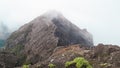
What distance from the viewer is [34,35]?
109 meters

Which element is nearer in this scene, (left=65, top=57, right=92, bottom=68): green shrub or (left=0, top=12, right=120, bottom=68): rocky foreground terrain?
(left=65, top=57, right=92, bottom=68): green shrub

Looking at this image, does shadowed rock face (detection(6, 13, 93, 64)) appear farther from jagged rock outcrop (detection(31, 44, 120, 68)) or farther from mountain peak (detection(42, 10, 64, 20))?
jagged rock outcrop (detection(31, 44, 120, 68))

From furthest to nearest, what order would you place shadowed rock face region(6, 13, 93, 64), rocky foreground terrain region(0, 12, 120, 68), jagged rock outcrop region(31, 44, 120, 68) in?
1. shadowed rock face region(6, 13, 93, 64)
2. rocky foreground terrain region(0, 12, 120, 68)
3. jagged rock outcrop region(31, 44, 120, 68)

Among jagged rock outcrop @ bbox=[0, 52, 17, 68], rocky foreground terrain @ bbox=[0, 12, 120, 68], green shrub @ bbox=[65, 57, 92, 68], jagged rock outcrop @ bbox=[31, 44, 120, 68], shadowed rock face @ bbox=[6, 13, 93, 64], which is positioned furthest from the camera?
shadowed rock face @ bbox=[6, 13, 93, 64]

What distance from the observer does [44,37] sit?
103m

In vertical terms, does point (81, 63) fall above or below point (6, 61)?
below

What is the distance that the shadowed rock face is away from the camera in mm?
97250

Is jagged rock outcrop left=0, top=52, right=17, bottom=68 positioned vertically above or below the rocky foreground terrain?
below

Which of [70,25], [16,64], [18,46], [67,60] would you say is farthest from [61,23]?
[67,60]

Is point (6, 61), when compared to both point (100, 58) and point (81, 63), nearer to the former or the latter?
point (100, 58)

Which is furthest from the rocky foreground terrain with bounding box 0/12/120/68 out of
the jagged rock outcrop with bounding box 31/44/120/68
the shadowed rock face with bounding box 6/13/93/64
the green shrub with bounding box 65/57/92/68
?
the green shrub with bounding box 65/57/92/68

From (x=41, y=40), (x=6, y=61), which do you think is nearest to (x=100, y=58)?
(x=6, y=61)

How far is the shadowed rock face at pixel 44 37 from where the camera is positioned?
9725 cm

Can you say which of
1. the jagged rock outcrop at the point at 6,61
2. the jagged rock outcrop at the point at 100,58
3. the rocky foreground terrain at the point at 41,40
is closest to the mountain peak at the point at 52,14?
the rocky foreground terrain at the point at 41,40
